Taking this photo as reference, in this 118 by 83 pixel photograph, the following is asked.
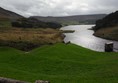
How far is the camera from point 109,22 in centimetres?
19525

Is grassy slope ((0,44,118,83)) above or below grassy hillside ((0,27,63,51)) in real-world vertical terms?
above

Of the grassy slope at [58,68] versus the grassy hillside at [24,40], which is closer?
the grassy slope at [58,68]

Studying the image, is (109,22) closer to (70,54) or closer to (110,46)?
(110,46)

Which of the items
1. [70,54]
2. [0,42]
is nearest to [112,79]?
[70,54]

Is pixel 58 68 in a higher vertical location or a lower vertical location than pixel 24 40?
higher

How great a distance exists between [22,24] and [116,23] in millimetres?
72595

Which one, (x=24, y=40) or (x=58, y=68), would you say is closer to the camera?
(x=58, y=68)

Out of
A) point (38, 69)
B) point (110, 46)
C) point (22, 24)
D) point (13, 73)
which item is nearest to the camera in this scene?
point (13, 73)

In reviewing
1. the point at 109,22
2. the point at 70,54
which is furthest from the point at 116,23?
the point at 70,54

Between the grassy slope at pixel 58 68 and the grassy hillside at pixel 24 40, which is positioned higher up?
the grassy slope at pixel 58 68

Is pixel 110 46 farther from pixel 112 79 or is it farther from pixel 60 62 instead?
pixel 112 79

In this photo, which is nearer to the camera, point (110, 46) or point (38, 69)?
point (38, 69)

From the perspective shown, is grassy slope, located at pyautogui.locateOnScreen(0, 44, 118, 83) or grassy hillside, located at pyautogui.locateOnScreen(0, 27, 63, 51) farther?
grassy hillside, located at pyautogui.locateOnScreen(0, 27, 63, 51)

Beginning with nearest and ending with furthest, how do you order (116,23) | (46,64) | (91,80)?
1. (91,80)
2. (46,64)
3. (116,23)
